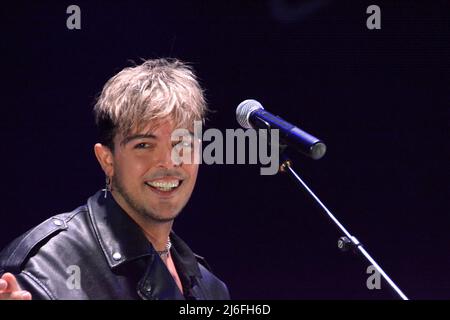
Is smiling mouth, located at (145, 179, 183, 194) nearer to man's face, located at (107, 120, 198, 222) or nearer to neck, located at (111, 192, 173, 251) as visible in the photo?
man's face, located at (107, 120, 198, 222)

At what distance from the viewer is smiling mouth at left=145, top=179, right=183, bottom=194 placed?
1.82 meters

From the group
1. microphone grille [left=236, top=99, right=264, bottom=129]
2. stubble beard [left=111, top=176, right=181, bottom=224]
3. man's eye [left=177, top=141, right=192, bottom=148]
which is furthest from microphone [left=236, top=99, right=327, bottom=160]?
stubble beard [left=111, top=176, right=181, bottom=224]

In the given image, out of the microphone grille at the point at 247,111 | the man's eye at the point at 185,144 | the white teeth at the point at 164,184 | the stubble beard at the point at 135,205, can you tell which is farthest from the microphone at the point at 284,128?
the stubble beard at the point at 135,205

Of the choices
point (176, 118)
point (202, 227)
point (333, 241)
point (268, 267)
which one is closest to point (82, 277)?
point (176, 118)

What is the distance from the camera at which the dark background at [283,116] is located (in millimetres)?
2191

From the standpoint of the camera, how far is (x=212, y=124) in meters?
2.40

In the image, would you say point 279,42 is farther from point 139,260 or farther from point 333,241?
point 139,260

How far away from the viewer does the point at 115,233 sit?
5.87 feet

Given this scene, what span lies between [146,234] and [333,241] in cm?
95

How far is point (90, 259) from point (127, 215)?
19 cm

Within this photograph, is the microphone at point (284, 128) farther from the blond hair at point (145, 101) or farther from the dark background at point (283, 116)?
the dark background at point (283, 116)

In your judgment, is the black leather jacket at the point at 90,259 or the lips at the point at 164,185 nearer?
the black leather jacket at the point at 90,259

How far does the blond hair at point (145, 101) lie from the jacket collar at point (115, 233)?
18 cm

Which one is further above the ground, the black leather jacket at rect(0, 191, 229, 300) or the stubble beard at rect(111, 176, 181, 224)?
the stubble beard at rect(111, 176, 181, 224)
